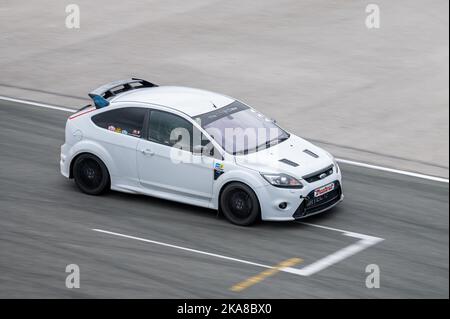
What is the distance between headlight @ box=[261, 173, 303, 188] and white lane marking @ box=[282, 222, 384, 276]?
2.44 ft

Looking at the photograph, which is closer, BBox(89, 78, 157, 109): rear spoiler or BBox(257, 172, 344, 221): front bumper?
BBox(257, 172, 344, 221): front bumper

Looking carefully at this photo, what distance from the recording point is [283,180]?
14.2 metres

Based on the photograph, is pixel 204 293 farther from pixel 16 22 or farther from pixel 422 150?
pixel 16 22

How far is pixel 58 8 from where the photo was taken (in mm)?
27875

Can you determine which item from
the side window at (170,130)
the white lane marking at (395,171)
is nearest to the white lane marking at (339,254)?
the side window at (170,130)

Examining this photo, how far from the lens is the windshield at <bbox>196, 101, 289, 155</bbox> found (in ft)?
48.1

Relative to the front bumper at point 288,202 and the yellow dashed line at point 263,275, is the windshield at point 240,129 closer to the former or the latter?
the front bumper at point 288,202

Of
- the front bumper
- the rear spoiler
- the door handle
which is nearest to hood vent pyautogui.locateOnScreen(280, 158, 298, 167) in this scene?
the front bumper

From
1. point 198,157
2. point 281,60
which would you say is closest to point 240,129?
point 198,157

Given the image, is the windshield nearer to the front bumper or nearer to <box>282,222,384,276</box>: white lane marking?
the front bumper

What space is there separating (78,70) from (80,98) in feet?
6.24

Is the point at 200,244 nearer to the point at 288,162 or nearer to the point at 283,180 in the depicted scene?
the point at 283,180

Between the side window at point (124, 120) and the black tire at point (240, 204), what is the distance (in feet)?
5.63

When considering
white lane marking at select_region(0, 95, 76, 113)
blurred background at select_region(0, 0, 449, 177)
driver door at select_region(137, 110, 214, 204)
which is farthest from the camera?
white lane marking at select_region(0, 95, 76, 113)
